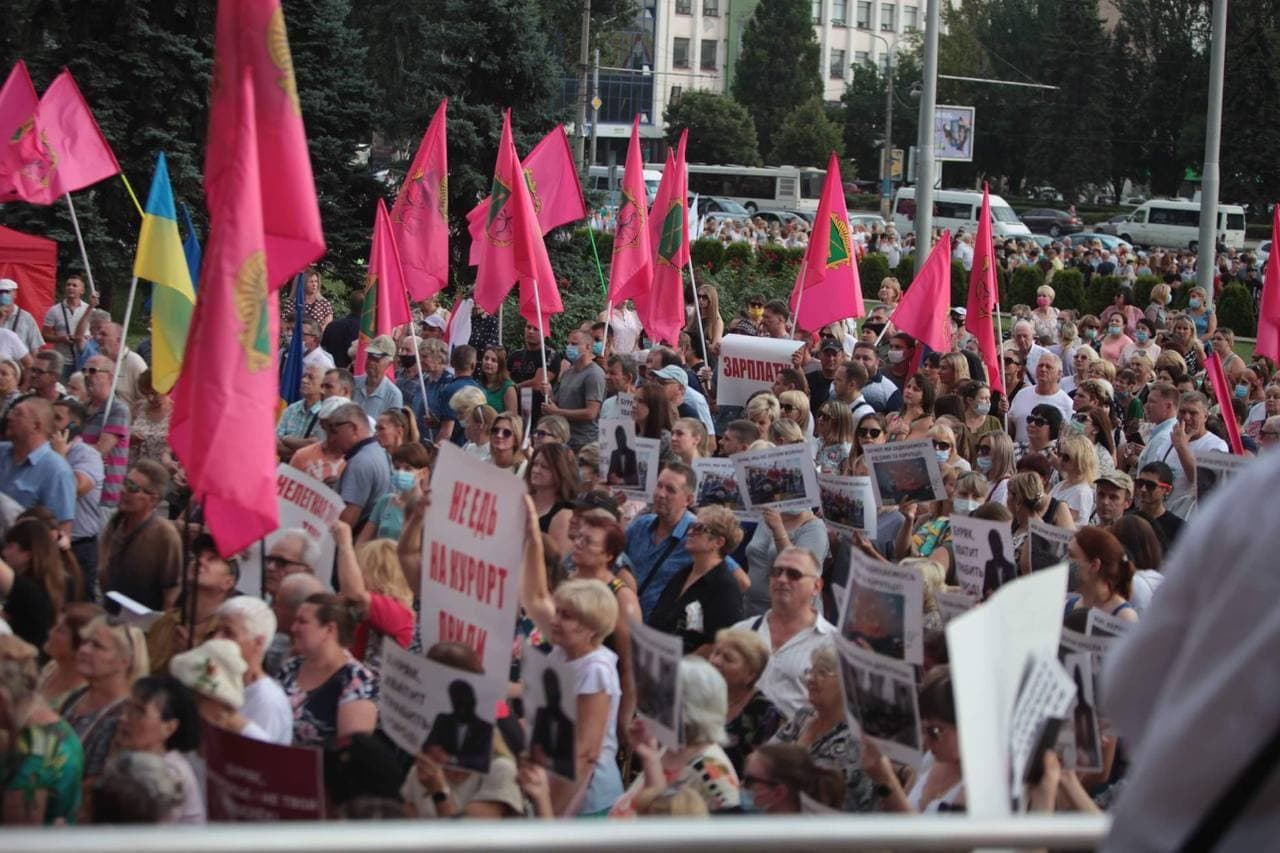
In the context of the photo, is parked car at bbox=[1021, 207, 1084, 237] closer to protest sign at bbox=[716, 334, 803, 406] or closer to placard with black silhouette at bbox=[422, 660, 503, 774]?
protest sign at bbox=[716, 334, 803, 406]

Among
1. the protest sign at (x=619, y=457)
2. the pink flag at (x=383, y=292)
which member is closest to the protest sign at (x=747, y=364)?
the pink flag at (x=383, y=292)

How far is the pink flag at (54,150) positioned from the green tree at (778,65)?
7250 centimetres

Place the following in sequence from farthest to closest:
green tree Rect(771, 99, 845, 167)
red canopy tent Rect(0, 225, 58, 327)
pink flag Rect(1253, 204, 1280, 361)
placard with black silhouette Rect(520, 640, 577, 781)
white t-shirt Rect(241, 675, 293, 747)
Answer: green tree Rect(771, 99, 845, 167)
red canopy tent Rect(0, 225, 58, 327)
pink flag Rect(1253, 204, 1280, 361)
white t-shirt Rect(241, 675, 293, 747)
placard with black silhouette Rect(520, 640, 577, 781)

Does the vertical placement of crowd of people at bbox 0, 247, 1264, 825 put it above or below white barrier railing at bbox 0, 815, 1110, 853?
below

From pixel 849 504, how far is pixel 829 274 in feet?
21.1

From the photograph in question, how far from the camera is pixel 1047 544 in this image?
7262 mm

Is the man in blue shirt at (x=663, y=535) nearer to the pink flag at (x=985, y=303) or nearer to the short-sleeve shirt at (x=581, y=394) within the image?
the short-sleeve shirt at (x=581, y=394)

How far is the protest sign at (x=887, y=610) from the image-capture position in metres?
5.45

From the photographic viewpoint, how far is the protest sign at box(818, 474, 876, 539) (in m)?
8.02

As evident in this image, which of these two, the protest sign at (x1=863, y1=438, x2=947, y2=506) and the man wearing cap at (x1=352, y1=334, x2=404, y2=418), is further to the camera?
the man wearing cap at (x1=352, y1=334, x2=404, y2=418)

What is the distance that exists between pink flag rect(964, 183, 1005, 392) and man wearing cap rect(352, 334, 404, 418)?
426 centimetres

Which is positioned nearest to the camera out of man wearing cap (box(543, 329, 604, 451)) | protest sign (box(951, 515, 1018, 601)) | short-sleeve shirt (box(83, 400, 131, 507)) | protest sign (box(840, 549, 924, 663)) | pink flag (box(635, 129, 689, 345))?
protest sign (box(840, 549, 924, 663))

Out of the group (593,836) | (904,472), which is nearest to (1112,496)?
(904,472)

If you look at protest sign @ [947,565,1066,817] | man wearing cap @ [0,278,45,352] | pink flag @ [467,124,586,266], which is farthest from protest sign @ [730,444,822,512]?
man wearing cap @ [0,278,45,352]
